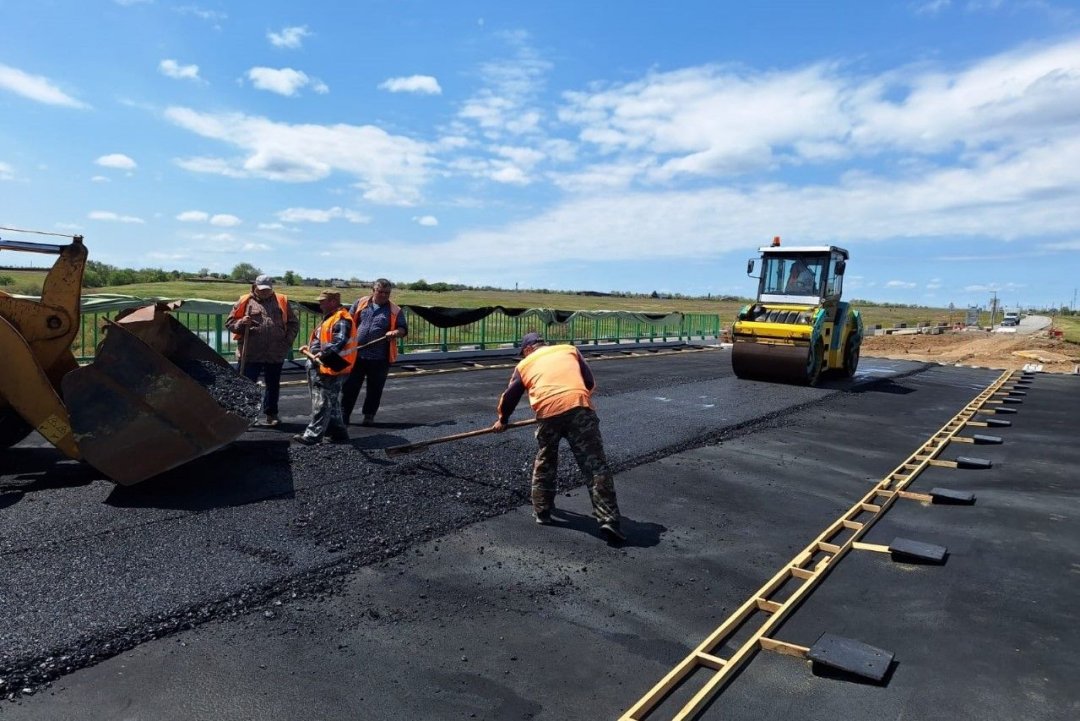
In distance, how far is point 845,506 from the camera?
623 cm

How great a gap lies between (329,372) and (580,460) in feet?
9.90

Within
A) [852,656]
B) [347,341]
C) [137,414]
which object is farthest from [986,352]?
[137,414]

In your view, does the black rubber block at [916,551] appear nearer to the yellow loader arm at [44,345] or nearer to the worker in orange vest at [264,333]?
the yellow loader arm at [44,345]

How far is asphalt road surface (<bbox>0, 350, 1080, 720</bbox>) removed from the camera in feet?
10.3

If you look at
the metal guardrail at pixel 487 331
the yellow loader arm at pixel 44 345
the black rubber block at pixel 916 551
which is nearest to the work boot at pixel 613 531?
the black rubber block at pixel 916 551

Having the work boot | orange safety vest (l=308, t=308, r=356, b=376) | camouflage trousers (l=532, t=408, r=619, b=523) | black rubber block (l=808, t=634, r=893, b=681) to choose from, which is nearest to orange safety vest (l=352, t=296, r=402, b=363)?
orange safety vest (l=308, t=308, r=356, b=376)

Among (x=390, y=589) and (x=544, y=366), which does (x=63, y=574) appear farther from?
(x=544, y=366)

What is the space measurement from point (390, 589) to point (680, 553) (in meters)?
1.98

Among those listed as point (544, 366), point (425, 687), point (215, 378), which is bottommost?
point (425, 687)

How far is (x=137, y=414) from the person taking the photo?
207 inches

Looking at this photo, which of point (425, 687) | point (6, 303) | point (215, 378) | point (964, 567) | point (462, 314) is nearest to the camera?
point (425, 687)

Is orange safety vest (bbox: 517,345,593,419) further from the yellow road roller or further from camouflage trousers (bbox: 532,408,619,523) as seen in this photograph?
the yellow road roller

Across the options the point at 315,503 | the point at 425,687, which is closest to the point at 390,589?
the point at 425,687

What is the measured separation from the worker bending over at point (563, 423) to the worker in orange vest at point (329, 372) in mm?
2354
